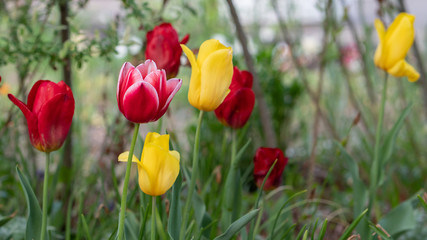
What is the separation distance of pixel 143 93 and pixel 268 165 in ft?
0.97

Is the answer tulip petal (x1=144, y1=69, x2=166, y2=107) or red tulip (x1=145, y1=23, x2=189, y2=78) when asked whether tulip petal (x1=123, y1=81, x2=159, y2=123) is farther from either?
red tulip (x1=145, y1=23, x2=189, y2=78)

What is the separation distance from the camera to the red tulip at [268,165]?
2.49 feet

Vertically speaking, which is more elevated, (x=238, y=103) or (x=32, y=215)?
(x=238, y=103)

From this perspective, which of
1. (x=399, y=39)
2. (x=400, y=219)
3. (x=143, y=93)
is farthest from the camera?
(x=400, y=219)

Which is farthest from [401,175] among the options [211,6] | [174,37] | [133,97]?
[133,97]

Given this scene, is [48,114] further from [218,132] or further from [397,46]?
[218,132]

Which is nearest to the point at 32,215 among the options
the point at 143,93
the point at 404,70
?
the point at 143,93

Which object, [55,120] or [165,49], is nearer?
[55,120]

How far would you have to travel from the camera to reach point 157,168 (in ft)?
1.89

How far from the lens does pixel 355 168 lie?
0.99 meters

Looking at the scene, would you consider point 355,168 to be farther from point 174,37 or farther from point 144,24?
point 144,24

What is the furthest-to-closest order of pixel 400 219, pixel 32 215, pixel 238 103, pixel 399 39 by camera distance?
pixel 400 219, pixel 399 39, pixel 238 103, pixel 32 215

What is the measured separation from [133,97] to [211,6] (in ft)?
6.87

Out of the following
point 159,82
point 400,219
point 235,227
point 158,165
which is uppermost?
point 159,82
